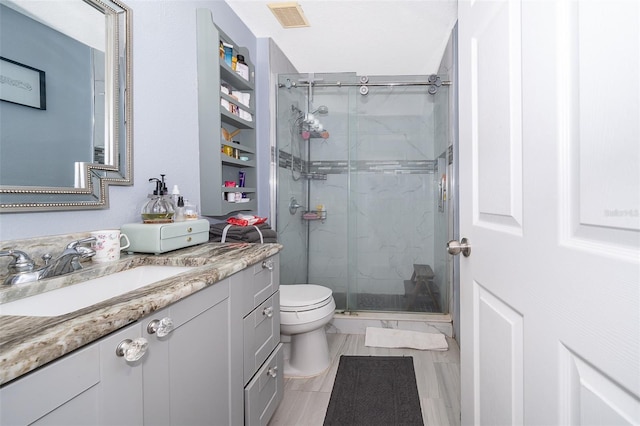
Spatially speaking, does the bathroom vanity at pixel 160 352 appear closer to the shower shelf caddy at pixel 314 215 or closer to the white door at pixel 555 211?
the white door at pixel 555 211

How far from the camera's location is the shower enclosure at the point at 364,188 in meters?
2.91

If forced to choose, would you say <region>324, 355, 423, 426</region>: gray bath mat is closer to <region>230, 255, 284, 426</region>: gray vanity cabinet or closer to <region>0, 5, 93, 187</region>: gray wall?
<region>230, 255, 284, 426</region>: gray vanity cabinet

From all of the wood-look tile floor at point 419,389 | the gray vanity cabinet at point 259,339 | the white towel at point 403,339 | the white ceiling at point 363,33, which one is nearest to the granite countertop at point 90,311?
the gray vanity cabinet at point 259,339

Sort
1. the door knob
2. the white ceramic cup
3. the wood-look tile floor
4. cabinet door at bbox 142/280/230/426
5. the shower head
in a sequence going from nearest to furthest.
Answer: cabinet door at bbox 142/280/230/426, the door knob, the white ceramic cup, the wood-look tile floor, the shower head

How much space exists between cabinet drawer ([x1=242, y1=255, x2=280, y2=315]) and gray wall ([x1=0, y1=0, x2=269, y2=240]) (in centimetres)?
55

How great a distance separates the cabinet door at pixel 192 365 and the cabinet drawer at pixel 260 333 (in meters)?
0.16

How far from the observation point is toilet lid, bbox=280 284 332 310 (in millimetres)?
1988

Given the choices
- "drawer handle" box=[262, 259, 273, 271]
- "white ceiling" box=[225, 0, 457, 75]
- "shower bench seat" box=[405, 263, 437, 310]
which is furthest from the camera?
"shower bench seat" box=[405, 263, 437, 310]

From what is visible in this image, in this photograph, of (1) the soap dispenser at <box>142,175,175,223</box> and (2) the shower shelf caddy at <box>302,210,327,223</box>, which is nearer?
(1) the soap dispenser at <box>142,175,175,223</box>

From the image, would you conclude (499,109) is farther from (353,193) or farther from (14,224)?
(353,193)

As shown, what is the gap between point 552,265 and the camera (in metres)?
0.59

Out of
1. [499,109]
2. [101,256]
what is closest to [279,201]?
[101,256]

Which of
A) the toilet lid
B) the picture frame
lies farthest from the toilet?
the picture frame

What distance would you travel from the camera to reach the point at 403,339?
2.51 meters
